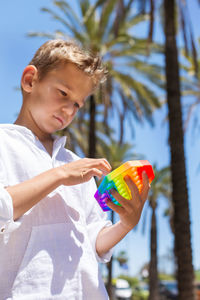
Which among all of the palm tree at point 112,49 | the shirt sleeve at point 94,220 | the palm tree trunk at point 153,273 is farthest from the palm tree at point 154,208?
the shirt sleeve at point 94,220

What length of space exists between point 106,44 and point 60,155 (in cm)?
1465

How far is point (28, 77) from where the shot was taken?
5.08 ft

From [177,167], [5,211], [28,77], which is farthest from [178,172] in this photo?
[5,211]

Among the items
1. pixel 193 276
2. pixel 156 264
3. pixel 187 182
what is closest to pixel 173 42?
pixel 187 182

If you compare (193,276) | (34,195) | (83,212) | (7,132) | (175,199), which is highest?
(7,132)

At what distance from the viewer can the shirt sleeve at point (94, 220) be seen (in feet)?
4.90

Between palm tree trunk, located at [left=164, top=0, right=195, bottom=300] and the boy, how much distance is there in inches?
244

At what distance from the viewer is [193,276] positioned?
23.8 feet

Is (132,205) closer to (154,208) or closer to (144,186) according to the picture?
(144,186)

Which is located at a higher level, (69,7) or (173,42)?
(69,7)

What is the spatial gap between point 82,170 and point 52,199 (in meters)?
0.15

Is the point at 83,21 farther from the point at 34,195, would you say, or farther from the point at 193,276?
the point at 34,195

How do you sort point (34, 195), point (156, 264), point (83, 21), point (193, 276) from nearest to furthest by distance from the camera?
point (34, 195), point (193, 276), point (83, 21), point (156, 264)

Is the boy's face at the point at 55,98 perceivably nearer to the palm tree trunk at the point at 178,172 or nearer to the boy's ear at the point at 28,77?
the boy's ear at the point at 28,77
